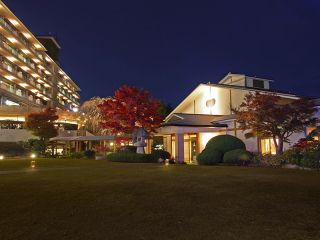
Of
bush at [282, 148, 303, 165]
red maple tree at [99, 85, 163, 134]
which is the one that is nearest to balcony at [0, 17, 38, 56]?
red maple tree at [99, 85, 163, 134]

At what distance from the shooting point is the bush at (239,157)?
666 inches

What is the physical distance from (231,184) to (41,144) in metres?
31.5

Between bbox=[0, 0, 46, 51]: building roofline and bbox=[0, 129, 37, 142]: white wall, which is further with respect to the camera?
bbox=[0, 0, 46, 51]: building roofline

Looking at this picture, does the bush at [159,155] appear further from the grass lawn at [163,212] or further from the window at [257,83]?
the grass lawn at [163,212]

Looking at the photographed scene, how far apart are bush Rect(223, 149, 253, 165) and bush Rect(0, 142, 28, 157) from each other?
29080 millimetres

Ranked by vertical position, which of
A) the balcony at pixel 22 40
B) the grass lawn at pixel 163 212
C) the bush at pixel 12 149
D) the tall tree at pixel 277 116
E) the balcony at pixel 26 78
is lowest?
the grass lawn at pixel 163 212

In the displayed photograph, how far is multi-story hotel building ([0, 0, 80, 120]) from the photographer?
4550 cm

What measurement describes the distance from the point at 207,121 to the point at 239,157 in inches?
269

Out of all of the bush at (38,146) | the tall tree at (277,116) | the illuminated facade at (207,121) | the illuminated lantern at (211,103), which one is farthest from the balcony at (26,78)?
the tall tree at (277,116)

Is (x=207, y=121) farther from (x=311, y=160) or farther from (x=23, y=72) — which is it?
(x=23, y=72)

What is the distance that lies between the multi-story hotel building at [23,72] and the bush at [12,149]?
9139mm

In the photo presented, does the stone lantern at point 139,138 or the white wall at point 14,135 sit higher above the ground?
Result: the white wall at point 14,135

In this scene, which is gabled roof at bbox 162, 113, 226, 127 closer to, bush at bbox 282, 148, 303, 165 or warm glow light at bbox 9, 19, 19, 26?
bush at bbox 282, 148, 303, 165

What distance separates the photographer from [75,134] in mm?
43500
